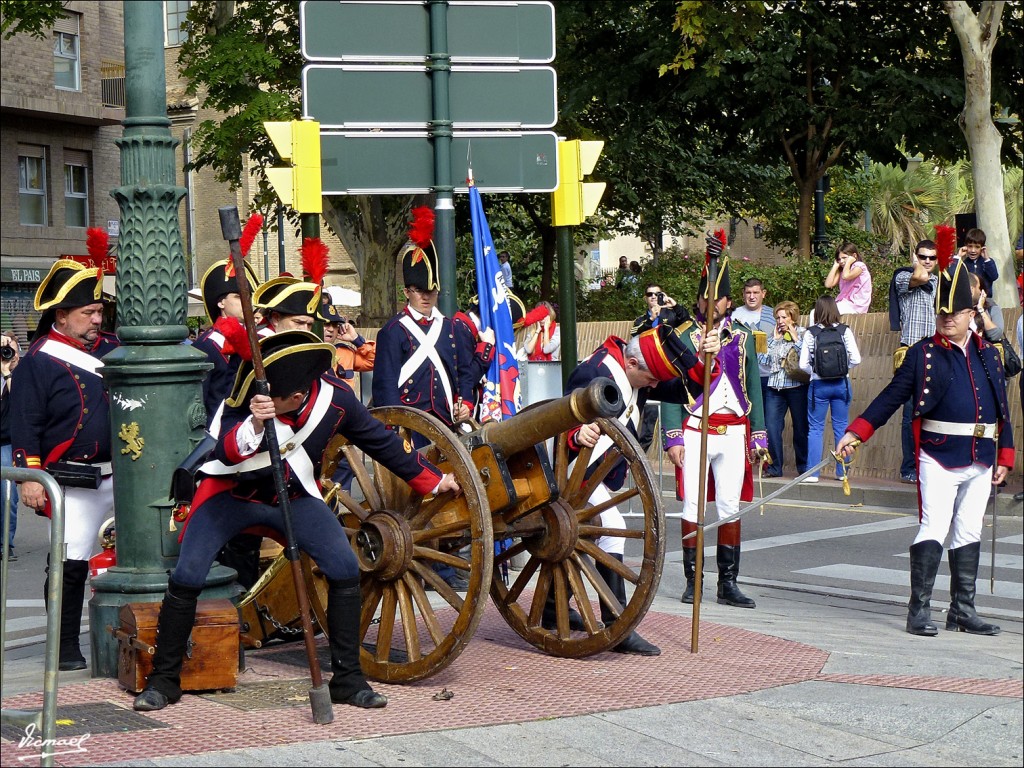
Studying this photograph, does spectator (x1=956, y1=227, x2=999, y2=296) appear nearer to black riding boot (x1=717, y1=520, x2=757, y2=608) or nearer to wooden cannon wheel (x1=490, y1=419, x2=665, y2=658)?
black riding boot (x1=717, y1=520, x2=757, y2=608)

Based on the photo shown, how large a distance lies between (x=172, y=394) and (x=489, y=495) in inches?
59.9

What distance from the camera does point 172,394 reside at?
688 centimetres

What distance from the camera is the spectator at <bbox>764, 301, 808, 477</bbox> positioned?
15.8 m

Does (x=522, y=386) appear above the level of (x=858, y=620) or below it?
above

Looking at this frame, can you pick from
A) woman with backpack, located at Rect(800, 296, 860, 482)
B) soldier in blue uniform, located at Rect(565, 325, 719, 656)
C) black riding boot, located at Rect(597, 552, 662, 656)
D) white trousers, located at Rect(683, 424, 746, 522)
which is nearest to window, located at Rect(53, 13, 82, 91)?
woman with backpack, located at Rect(800, 296, 860, 482)

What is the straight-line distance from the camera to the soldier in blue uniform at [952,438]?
8.27m

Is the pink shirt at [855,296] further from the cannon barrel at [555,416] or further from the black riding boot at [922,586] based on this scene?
the cannon barrel at [555,416]

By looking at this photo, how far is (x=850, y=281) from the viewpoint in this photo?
53.3ft

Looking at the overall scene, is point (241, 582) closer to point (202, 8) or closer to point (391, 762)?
point (391, 762)

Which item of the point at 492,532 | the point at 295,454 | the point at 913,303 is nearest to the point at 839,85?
the point at 913,303

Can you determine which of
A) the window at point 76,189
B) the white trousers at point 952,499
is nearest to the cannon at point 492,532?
the white trousers at point 952,499

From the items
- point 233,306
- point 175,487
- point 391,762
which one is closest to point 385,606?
point 175,487

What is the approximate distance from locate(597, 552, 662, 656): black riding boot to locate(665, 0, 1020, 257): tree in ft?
51.4

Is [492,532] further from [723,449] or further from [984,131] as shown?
[984,131]
